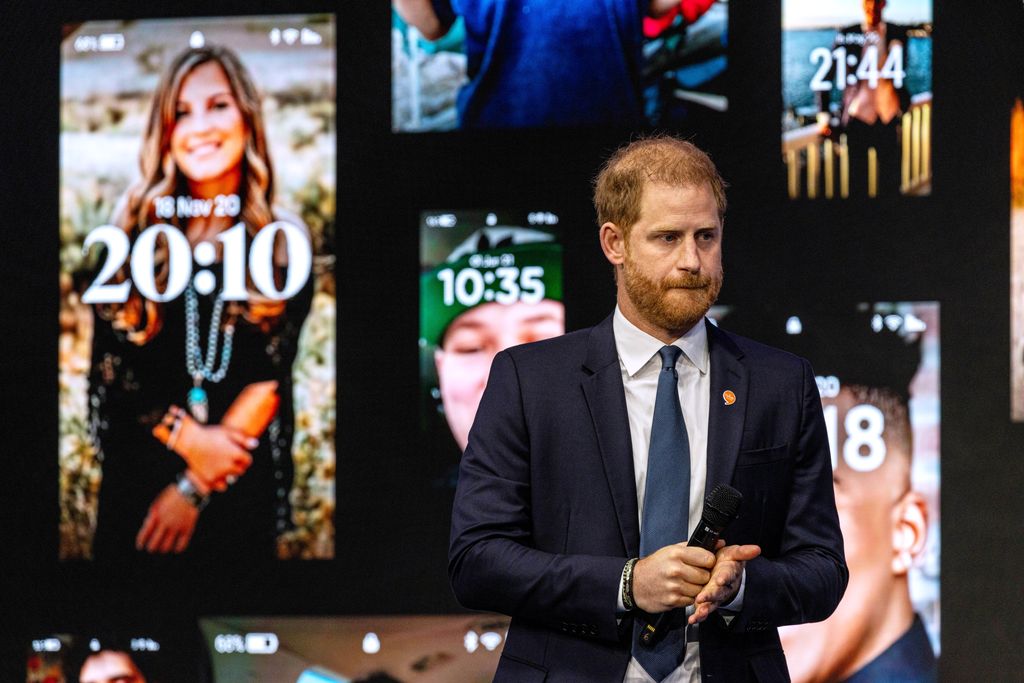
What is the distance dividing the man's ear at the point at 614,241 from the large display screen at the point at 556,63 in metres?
1.80

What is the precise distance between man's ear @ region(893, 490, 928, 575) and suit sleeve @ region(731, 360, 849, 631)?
69.2 inches

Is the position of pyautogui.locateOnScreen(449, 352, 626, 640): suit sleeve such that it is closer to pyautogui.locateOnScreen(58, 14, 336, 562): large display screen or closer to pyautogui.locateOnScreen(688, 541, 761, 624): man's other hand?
pyautogui.locateOnScreen(688, 541, 761, 624): man's other hand

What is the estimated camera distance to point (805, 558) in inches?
72.2

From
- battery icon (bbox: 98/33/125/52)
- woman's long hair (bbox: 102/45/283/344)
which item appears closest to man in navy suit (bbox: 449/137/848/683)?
woman's long hair (bbox: 102/45/283/344)

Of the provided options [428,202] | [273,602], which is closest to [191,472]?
[273,602]

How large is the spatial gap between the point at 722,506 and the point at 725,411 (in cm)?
24

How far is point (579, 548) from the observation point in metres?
1.81

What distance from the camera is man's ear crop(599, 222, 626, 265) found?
1.92 metres

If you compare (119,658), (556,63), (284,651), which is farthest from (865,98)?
(119,658)

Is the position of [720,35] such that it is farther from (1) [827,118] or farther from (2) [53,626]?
(2) [53,626]

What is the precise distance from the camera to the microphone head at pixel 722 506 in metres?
1.62

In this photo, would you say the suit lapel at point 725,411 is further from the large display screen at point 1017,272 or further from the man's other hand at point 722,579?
the large display screen at point 1017,272

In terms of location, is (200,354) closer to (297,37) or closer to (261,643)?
(261,643)

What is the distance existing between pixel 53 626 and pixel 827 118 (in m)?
2.88
